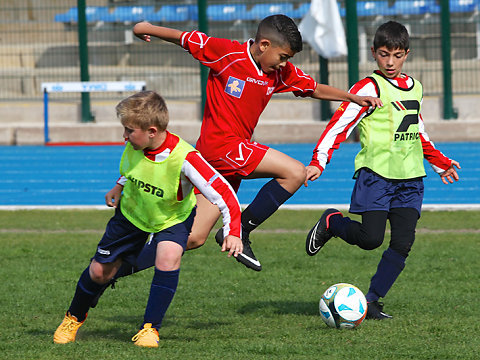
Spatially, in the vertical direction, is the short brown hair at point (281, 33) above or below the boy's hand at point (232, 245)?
above

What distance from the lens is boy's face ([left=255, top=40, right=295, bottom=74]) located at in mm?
5293

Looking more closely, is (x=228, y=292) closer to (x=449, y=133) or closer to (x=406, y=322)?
(x=406, y=322)

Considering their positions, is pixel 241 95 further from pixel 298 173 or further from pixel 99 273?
pixel 99 273

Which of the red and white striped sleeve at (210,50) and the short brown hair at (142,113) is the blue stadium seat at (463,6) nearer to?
the red and white striped sleeve at (210,50)

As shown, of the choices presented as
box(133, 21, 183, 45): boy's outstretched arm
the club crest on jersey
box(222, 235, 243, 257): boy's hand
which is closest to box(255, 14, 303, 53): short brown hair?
the club crest on jersey

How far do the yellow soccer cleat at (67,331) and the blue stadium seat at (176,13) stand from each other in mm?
14873

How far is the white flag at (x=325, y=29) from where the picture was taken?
57.3 ft

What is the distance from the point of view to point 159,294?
4723 millimetres

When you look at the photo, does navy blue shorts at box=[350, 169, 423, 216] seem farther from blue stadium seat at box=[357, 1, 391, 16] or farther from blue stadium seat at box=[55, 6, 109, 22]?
blue stadium seat at box=[55, 6, 109, 22]

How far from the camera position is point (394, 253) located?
5.61 m

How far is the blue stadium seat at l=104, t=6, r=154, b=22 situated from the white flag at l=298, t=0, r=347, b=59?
13.8 feet

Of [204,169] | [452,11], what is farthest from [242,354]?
[452,11]

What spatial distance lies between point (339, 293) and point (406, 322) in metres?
0.44

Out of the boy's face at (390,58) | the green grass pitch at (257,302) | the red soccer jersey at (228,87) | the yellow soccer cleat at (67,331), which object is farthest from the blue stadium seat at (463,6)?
the yellow soccer cleat at (67,331)
